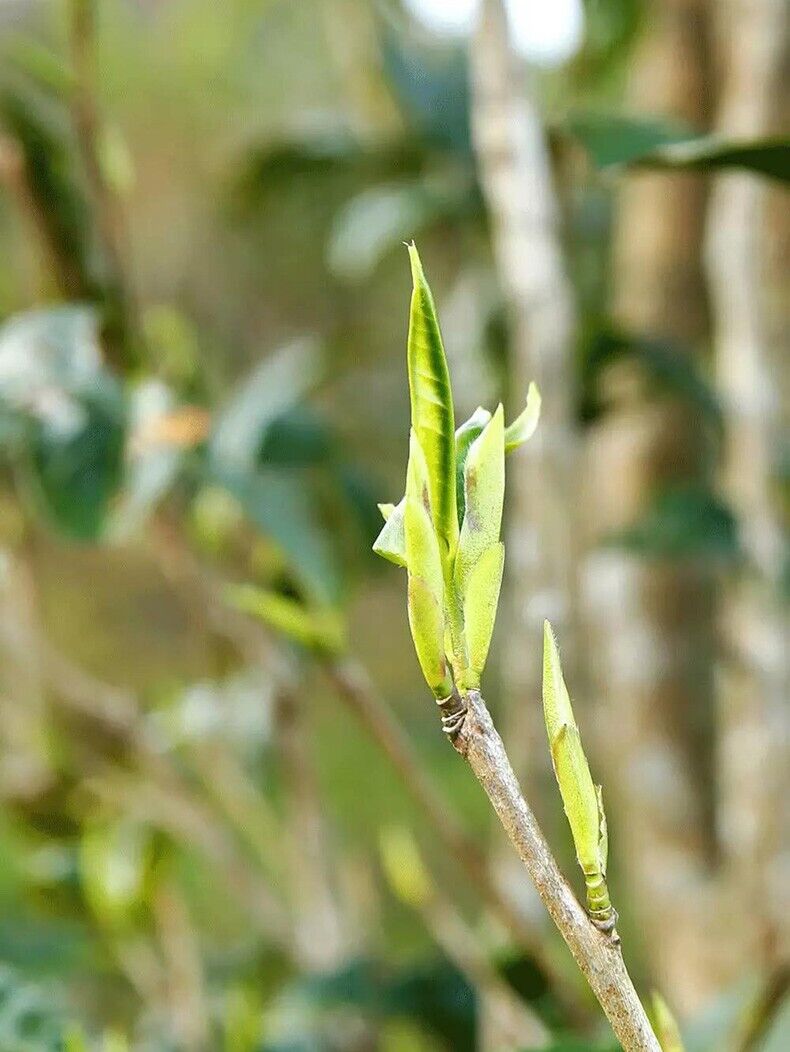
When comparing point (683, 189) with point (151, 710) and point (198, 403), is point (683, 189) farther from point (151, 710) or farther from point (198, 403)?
point (151, 710)

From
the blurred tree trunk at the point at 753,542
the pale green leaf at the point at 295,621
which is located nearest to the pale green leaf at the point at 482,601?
the pale green leaf at the point at 295,621

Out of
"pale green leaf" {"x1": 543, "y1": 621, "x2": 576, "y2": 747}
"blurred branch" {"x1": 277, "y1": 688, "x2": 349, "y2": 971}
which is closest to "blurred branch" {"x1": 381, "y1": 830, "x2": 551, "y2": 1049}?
"blurred branch" {"x1": 277, "y1": 688, "x2": 349, "y2": 971}

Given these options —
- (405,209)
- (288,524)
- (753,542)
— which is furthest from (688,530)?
(405,209)

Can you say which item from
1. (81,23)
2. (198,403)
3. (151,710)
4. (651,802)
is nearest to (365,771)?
(151,710)

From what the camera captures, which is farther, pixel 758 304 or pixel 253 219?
pixel 253 219

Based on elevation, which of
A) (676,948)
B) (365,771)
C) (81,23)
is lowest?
(365,771)

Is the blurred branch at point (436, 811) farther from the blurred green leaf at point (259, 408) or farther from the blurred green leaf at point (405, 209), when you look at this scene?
the blurred green leaf at point (405, 209)

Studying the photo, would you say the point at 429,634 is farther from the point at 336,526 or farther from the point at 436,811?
the point at 336,526

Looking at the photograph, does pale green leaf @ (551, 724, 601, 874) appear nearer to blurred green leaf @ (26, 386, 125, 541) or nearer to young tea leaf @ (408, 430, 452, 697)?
young tea leaf @ (408, 430, 452, 697)
